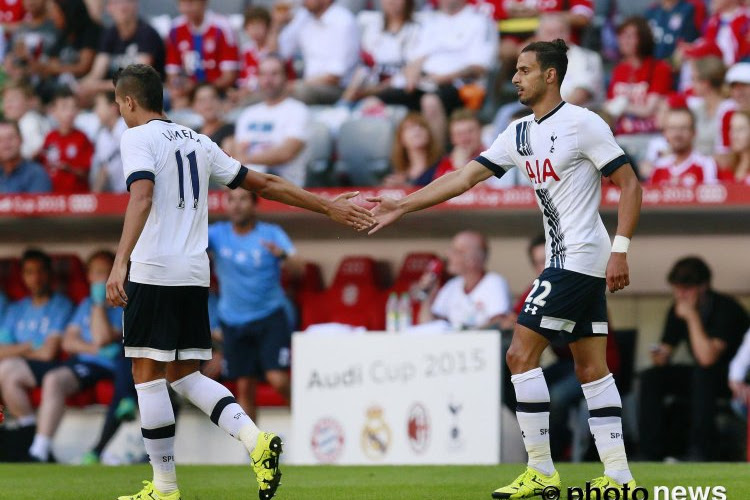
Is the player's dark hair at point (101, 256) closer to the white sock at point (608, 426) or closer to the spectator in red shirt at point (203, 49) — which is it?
the spectator in red shirt at point (203, 49)

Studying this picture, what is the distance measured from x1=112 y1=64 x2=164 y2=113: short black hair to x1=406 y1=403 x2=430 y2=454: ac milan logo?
437 centimetres

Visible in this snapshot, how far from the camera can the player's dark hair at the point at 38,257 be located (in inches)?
501

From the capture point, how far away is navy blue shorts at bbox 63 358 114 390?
12070 mm

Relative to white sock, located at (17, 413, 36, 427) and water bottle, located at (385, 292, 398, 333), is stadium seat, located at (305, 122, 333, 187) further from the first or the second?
white sock, located at (17, 413, 36, 427)

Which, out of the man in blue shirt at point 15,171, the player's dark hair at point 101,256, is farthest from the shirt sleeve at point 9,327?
the man in blue shirt at point 15,171

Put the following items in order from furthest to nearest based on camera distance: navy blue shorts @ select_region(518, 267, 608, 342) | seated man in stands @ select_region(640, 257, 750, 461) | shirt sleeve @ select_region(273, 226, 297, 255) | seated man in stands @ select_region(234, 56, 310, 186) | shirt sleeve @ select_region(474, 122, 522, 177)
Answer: seated man in stands @ select_region(234, 56, 310, 186)
shirt sleeve @ select_region(273, 226, 297, 255)
seated man in stands @ select_region(640, 257, 750, 461)
shirt sleeve @ select_region(474, 122, 522, 177)
navy blue shorts @ select_region(518, 267, 608, 342)

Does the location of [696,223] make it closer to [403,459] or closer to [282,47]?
[403,459]

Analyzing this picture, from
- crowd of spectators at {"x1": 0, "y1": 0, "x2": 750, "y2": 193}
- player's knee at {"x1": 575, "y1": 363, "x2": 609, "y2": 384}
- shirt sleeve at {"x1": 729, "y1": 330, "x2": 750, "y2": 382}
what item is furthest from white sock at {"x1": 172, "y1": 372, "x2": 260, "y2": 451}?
crowd of spectators at {"x1": 0, "y1": 0, "x2": 750, "y2": 193}

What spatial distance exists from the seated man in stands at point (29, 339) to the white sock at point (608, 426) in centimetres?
682

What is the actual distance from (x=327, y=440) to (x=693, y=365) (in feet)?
10.3

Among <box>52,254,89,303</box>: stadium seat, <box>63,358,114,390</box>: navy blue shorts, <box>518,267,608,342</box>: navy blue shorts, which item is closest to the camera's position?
<box>518,267,608,342</box>: navy blue shorts

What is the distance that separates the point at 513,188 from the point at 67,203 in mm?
4292

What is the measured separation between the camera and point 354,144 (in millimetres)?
12828

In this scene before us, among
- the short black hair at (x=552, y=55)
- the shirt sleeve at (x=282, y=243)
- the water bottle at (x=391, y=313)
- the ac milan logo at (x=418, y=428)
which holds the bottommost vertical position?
the ac milan logo at (x=418, y=428)
